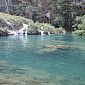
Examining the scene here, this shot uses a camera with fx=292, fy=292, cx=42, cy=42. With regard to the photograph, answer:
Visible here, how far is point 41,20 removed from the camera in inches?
3391

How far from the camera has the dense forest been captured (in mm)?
83312

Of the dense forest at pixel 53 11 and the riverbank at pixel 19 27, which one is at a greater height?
the dense forest at pixel 53 11

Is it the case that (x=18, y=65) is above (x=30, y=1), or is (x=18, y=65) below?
below

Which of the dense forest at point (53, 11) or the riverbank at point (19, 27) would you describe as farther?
the dense forest at point (53, 11)

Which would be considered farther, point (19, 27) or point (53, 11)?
point (53, 11)

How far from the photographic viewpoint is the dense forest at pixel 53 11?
83.3 meters

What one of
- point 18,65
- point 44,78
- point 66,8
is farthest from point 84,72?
point 66,8

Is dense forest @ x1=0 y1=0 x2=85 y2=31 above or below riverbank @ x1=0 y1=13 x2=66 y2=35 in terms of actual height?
above

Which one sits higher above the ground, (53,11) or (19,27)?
(53,11)

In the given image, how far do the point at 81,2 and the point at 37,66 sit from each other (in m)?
68.2

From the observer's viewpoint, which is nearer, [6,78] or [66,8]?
[6,78]

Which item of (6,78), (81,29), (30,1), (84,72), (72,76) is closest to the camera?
(6,78)

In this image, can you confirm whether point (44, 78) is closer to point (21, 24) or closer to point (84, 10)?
point (21, 24)

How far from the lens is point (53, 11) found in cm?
8619
